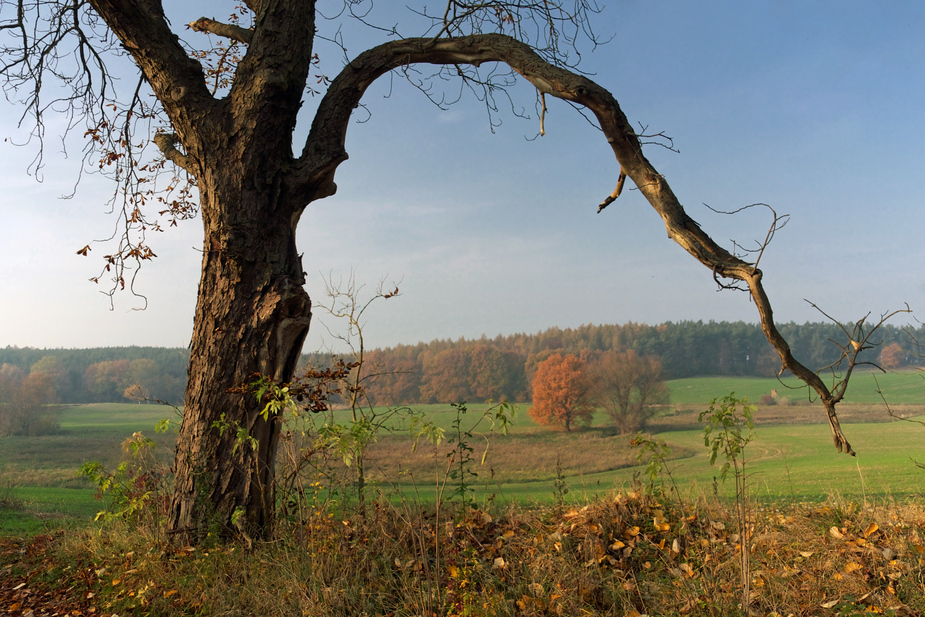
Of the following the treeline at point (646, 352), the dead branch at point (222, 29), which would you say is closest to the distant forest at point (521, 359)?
the treeline at point (646, 352)

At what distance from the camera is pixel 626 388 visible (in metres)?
29.5

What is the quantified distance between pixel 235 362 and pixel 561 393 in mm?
24710

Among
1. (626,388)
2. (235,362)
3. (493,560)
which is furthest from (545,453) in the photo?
(493,560)

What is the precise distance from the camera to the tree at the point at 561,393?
27125 mm

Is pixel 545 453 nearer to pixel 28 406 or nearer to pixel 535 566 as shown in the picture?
pixel 535 566

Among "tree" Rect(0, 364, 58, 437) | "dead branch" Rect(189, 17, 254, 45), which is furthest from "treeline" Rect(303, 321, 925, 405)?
"tree" Rect(0, 364, 58, 437)

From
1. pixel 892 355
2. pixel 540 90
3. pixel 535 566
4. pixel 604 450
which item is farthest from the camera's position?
pixel 604 450

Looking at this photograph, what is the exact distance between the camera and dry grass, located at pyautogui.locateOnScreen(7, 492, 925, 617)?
2.81m

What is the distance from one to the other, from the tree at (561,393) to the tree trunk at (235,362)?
23.1 metres

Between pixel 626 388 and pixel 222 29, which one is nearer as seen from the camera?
pixel 222 29

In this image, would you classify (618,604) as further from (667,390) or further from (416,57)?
(667,390)

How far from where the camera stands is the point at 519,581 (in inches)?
122

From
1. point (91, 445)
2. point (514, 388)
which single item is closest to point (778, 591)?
point (514, 388)

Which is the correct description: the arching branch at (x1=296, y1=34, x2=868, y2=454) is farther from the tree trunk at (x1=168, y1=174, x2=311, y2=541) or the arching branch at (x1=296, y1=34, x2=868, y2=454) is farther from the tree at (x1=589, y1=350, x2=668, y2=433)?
the tree at (x1=589, y1=350, x2=668, y2=433)
